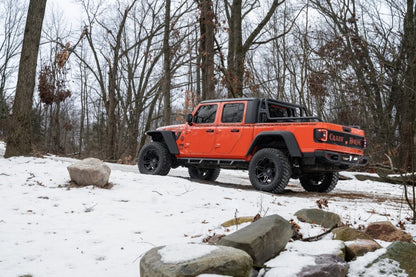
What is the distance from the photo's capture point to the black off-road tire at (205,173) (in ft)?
33.8

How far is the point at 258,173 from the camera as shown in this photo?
762 centimetres

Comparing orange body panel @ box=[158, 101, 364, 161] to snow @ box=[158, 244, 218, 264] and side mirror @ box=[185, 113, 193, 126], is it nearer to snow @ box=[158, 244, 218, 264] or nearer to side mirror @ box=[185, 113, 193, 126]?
side mirror @ box=[185, 113, 193, 126]

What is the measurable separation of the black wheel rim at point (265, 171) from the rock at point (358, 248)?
363cm

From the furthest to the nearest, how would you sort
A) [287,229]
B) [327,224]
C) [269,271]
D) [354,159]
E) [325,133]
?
[354,159] → [325,133] → [327,224] → [287,229] → [269,271]

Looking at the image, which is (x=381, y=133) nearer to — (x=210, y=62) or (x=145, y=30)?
(x=210, y=62)

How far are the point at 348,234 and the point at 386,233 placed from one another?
0.58 m

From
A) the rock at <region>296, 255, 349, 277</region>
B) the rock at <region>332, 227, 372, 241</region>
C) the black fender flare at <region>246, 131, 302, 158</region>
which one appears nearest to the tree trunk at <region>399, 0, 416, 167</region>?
the black fender flare at <region>246, 131, 302, 158</region>

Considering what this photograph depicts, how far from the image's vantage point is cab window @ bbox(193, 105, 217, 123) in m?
8.48

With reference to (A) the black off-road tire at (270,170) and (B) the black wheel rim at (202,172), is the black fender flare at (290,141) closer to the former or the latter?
(A) the black off-road tire at (270,170)

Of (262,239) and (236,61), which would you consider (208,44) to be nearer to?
(236,61)

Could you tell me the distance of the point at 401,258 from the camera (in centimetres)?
337

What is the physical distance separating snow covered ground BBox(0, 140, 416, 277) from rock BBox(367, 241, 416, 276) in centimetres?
20

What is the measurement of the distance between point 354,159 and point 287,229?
410 cm

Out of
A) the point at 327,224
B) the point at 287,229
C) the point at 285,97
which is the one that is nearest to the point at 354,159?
the point at 327,224
